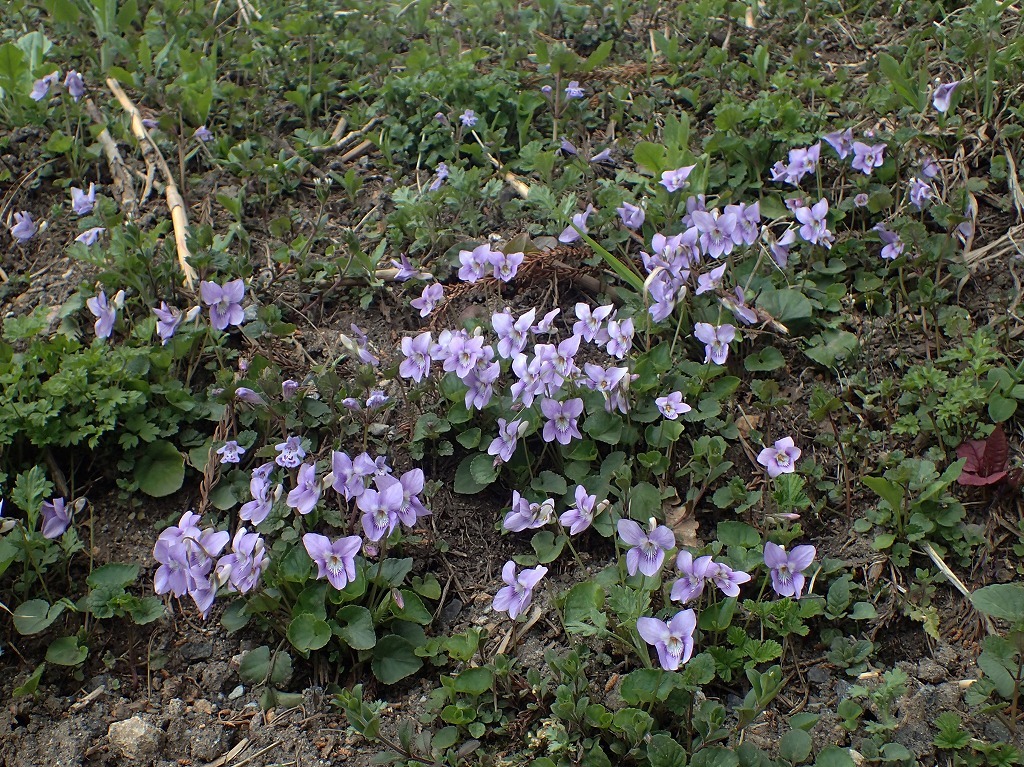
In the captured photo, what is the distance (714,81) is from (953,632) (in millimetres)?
2613

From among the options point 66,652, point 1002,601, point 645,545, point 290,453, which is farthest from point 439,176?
point 1002,601

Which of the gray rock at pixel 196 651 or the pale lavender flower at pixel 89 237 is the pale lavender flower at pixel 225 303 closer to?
the pale lavender flower at pixel 89 237

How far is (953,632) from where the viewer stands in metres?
2.31

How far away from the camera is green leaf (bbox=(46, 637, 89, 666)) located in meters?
2.33

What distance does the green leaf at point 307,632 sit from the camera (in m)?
2.27

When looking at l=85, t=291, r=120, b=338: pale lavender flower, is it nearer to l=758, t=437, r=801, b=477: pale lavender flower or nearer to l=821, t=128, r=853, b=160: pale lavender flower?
l=758, t=437, r=801, b=477: pale lavender flower

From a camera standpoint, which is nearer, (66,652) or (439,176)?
(66,652)

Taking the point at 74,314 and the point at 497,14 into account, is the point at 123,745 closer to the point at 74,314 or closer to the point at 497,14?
the point at 74,314

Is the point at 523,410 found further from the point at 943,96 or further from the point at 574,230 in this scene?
the point at 943,96

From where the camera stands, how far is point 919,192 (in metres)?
3.14

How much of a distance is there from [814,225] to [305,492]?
188cm

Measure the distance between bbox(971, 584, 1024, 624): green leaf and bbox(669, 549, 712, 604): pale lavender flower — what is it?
614 millimetres

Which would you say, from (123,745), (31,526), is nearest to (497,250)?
(31,526)

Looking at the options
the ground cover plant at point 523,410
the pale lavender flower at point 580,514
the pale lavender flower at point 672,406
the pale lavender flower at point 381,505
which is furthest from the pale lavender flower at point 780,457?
the pale lavender flower at point 381,505
